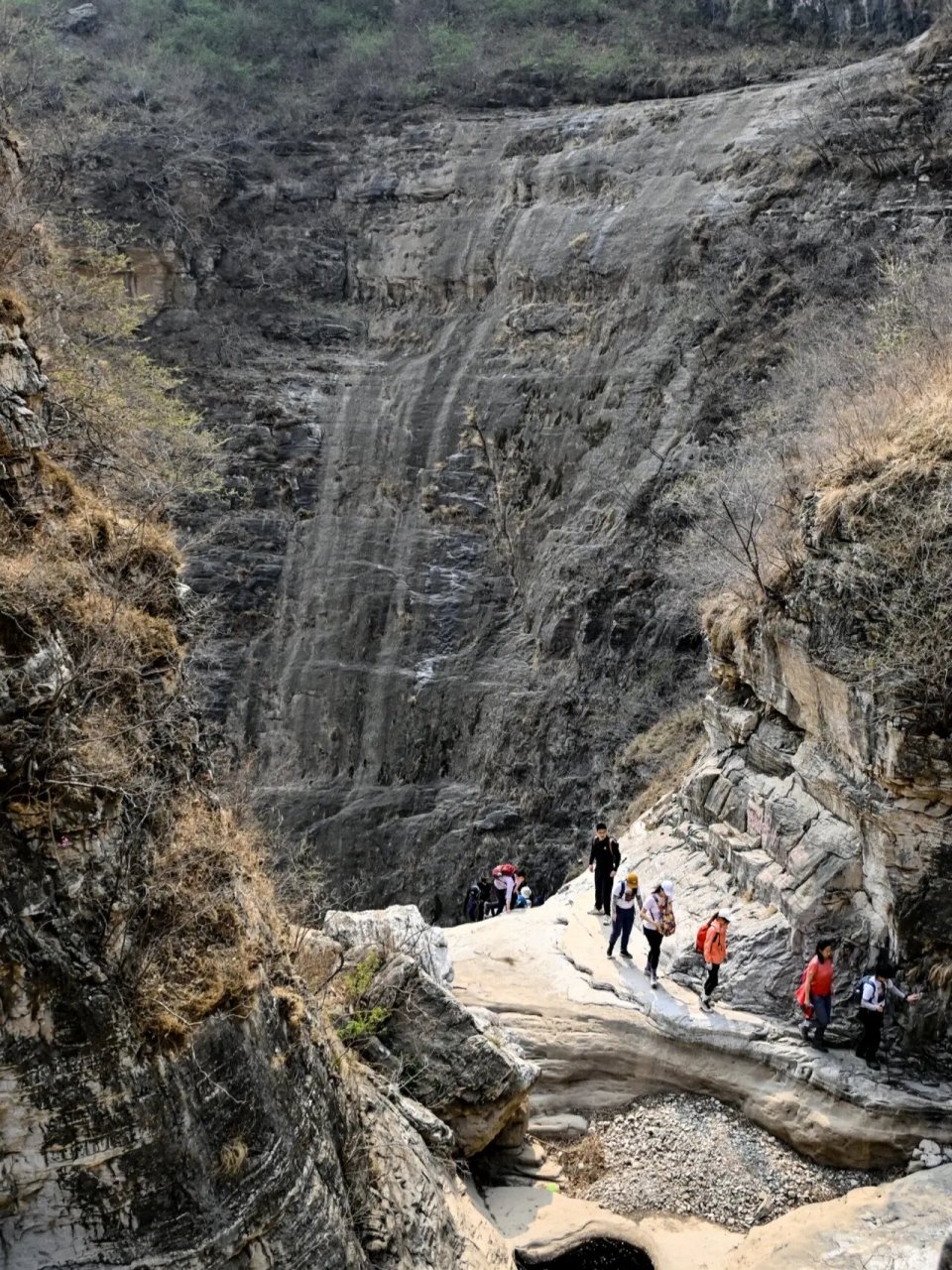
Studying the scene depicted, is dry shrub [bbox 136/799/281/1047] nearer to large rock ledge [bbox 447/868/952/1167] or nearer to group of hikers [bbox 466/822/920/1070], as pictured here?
large rock ledge [bbox 447/868/952/1167]

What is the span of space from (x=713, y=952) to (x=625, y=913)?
1427 millimetres

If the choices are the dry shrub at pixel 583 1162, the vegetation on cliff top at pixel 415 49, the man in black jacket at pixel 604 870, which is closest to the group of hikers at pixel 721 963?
the man in black jacket at pixel 604 870

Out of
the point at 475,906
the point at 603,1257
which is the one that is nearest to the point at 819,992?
the point at 603,1257

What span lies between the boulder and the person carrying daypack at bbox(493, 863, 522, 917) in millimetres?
4916

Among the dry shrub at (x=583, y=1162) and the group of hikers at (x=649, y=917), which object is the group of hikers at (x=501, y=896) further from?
the dry shrub at (x=583, y=1162)

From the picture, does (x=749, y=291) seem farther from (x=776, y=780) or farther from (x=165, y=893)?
(x=165, y=893)

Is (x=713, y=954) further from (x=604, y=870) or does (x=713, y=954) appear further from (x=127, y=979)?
(x=127, y=979)

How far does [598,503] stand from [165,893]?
18.7m

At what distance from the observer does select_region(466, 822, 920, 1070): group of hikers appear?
32.7 feet

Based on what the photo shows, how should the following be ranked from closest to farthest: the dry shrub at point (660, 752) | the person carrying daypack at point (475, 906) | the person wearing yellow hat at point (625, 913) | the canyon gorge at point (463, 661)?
1. the canyon gorge at point (463, 661)
2. the person wearing yellow hat at point (625, 913)
3. the person carrying daypack at point (475, 906)
4. the dry shrub at point (660, 752)

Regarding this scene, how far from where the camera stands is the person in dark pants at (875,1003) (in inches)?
388

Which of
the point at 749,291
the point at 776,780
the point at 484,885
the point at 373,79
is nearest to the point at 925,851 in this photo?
the point at 776,780

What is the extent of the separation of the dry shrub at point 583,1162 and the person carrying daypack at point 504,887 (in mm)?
6279

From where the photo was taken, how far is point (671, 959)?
12.0 metres
